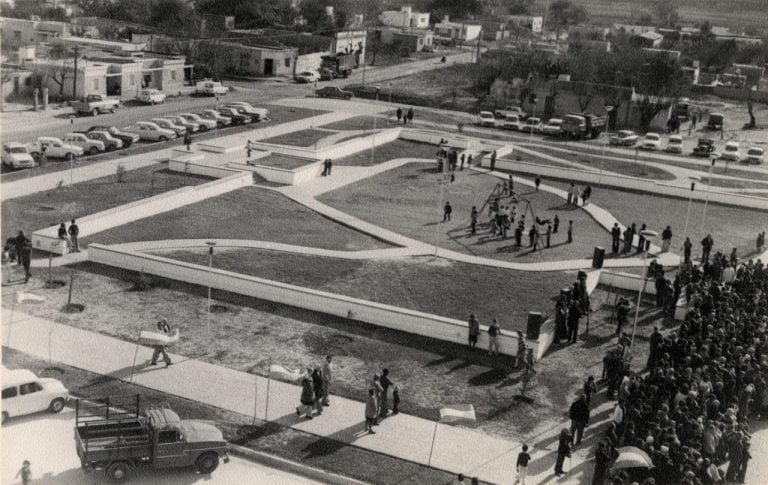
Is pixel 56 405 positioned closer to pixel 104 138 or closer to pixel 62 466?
pixel 62 466

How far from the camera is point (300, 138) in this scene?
5397 cm

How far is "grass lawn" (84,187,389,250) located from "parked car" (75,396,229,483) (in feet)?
50.1

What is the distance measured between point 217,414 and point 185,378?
2.07 m

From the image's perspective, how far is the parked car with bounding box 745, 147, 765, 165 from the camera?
189 ft

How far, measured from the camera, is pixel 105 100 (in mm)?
58375

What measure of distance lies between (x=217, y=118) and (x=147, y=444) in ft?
135

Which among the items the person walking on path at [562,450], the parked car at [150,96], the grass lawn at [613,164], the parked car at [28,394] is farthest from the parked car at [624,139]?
the parked car at [28,394]

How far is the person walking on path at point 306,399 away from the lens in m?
20.3

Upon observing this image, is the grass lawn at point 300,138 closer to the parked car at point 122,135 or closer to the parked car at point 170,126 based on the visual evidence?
the parked car at point 170,126

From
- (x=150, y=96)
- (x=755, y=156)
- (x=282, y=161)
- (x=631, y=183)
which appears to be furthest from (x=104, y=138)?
(x=755, y=156)

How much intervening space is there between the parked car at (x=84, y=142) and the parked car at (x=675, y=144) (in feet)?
123

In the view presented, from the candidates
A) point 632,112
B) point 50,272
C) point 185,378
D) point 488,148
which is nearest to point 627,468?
point 185,378

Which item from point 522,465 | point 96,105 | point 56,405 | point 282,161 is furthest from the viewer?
point 96,105

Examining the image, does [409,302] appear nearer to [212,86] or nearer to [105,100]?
[105,100]
